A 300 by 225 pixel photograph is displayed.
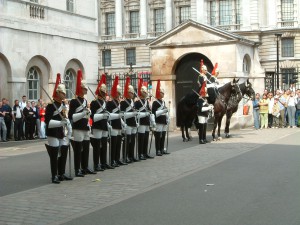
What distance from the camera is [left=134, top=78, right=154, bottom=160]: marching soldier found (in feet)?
47.6

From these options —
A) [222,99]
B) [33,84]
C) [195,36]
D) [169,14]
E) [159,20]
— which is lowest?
[222,99]

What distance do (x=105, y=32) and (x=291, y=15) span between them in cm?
2390

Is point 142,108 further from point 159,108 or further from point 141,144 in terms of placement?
point 159,108

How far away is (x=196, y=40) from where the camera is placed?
80.2 ft

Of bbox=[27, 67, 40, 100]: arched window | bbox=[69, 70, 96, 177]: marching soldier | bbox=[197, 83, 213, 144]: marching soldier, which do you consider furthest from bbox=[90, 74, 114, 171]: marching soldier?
bbox=[27, 67, 40, 100]: arched window

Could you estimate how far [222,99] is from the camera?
65.8ft

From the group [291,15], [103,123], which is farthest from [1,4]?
[291,15]

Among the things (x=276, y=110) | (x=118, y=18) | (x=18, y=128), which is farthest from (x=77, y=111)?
(x=118, y=18)

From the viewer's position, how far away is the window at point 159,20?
71.8 metres

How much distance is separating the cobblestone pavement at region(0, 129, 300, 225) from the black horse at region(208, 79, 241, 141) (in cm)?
424

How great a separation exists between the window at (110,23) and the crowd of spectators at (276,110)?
48.0m

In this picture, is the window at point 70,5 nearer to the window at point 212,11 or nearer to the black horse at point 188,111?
the black horse at point 188,111

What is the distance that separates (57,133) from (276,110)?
18.0 m

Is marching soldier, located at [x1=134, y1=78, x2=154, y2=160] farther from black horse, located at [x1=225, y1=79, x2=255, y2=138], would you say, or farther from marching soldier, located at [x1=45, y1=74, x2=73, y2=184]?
black horse, located at [x1=225, y1=79, x2=255, y2=138]
